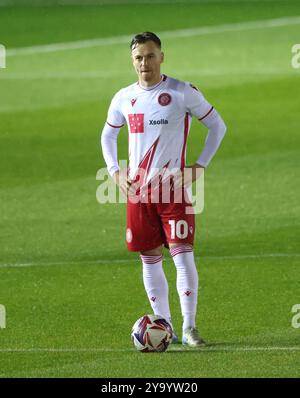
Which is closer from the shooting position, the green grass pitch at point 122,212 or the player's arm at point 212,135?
the green grass pitch at point 122,212

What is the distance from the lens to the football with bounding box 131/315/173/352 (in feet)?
36.3

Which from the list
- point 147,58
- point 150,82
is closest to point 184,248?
point 150,82

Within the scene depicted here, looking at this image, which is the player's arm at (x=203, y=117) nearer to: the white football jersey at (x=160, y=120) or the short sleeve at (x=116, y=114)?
the white football jersey at (x=160, y=120)

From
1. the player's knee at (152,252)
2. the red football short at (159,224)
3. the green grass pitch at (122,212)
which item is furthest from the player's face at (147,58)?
the green grass pitch at (122,212)

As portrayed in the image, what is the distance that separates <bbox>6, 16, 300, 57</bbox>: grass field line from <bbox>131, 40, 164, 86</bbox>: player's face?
66.8 feet

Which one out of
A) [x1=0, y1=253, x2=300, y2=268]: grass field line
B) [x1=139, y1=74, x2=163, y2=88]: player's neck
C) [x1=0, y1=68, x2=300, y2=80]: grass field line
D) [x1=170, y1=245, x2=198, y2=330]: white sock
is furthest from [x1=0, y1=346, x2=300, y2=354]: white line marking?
[x1=0, y1=68, x2=300, y2=80]: grass field line

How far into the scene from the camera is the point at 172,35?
33.6 m

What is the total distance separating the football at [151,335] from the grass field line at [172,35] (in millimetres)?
20874

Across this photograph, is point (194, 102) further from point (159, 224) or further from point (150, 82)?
point (159, 224)

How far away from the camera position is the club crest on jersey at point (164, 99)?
1145cm

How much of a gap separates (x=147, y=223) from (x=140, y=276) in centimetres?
274
